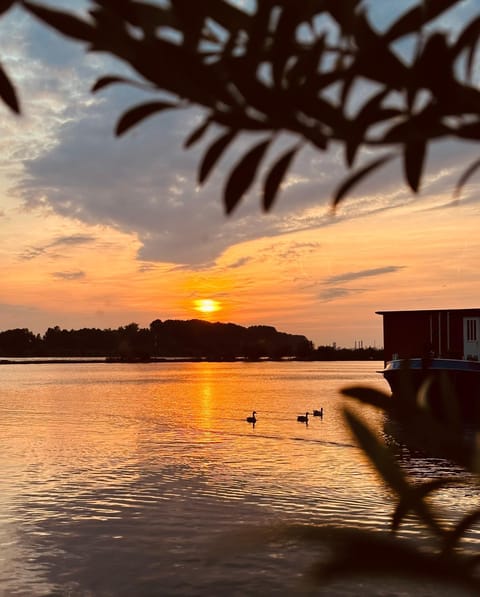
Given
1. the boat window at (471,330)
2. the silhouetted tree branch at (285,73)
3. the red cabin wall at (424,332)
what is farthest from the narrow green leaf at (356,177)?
the boat window at (471,330)

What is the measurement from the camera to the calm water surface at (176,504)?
14.4 metres

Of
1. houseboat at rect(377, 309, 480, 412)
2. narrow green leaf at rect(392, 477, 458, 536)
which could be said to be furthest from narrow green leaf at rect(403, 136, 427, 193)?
houseboat at rect(377, 309, 480, 412)

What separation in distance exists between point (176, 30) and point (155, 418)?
54.2m

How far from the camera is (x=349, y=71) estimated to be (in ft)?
4.62

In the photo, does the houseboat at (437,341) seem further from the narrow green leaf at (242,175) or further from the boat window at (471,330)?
the narrow green leaf at (242,175)

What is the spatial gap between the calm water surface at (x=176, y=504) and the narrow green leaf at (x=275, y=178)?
415 mm

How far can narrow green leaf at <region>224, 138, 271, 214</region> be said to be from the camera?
1.42 metres

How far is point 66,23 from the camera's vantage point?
128 centimetres

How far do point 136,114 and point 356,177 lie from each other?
0.45 meters

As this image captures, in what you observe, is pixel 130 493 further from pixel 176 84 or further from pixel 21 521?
pixel 176 84

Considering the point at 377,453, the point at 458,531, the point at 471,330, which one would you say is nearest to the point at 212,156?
the point at 377,453

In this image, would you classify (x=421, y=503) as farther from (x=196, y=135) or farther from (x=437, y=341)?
(x=437, y=341)

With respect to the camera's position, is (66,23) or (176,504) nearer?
(66,23)

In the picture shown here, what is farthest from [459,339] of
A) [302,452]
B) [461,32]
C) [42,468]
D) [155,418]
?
[461,32]
